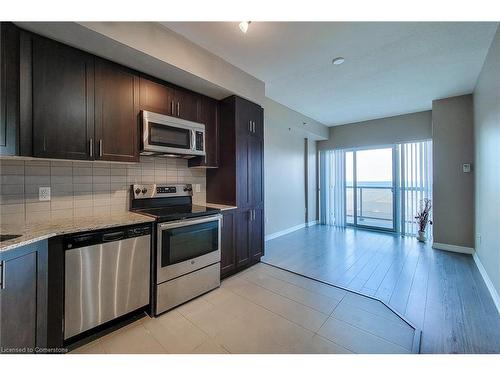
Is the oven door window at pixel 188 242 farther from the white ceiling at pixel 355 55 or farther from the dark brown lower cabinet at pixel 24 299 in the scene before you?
the white ceiling at pixel 355 55

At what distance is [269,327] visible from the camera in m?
1.76

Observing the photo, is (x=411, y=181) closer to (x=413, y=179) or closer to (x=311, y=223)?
(x=413, y=179)

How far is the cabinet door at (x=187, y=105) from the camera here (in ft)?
7.95

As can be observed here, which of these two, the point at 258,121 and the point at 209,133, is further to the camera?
the point at 258,121

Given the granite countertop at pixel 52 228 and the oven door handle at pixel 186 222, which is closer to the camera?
the granite countertop at pixel 52 228

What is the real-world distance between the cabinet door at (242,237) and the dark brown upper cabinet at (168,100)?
54.0 inches

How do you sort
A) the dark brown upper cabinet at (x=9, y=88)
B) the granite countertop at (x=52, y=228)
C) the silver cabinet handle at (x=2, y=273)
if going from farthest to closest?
1. the dark brown upper cabinet at (x=9, y=88)
2. the granite countertop at (x=52, y=228)
3. the silver cabinet handle at (x=2, y=273)

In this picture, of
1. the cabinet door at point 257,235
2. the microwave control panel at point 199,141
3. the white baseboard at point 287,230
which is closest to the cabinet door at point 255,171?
the cabinet door at point 257,235

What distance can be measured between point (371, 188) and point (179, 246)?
4885 mm

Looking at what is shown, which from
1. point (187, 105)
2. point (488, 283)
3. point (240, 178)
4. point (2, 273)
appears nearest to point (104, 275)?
point (2, 273)

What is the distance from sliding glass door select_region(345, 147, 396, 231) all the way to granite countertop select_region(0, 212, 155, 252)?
5.10m
